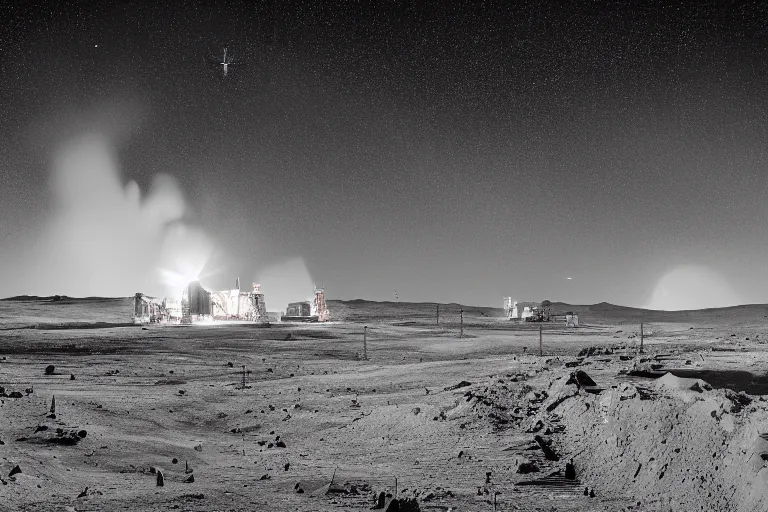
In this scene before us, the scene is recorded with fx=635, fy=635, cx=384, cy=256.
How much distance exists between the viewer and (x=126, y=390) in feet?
53.2

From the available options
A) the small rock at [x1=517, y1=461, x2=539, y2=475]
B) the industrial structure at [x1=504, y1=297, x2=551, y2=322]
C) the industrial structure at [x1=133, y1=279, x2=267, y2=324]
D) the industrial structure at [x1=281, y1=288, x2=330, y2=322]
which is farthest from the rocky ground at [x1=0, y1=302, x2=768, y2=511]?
the industrial structure at [x1=504, y1=297, x2=551, y2=322]

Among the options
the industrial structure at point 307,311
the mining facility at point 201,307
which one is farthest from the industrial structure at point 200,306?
the industrial structure at point 307,311

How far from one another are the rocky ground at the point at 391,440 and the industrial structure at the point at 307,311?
32.8 metres

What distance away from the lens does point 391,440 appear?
37.6 ft

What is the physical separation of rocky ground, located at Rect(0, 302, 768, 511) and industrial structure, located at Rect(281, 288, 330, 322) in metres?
32.8

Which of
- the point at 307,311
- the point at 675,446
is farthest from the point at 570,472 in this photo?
the point at 307,311

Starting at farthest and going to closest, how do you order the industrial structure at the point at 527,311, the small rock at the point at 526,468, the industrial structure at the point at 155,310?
the industrial structure at the point at 527,311, the industrial structure at the point at 155,310, the small rock at the point at 526,468

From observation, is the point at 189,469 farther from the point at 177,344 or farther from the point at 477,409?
the point at 177,344

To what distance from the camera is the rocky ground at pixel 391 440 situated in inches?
295

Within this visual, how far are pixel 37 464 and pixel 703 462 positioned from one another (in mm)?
8410

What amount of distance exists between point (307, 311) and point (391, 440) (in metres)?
42.5

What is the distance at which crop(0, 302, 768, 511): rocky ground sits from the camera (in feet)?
24.6

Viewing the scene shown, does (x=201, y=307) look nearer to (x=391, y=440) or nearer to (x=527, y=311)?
(x=527, y=311)

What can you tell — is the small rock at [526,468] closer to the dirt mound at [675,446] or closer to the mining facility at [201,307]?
the dirt mound at [675,446]
